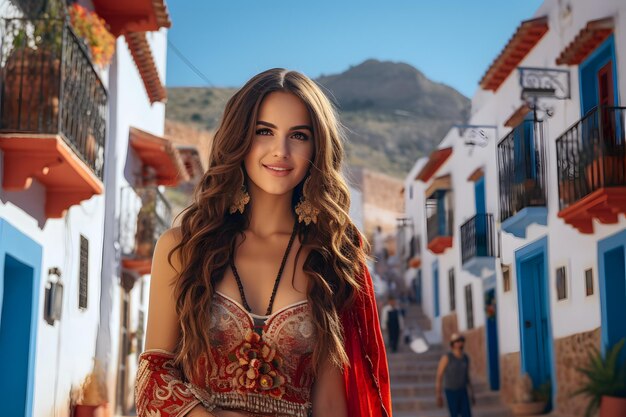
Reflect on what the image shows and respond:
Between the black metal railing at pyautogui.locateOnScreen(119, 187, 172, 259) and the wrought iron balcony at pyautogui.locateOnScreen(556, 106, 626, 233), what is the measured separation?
6.04 meters

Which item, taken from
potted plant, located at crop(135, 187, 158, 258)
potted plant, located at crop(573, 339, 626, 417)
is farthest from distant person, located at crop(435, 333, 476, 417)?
potted plant, located at crop(135, 187, 158, 258)

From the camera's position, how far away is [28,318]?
907 cm

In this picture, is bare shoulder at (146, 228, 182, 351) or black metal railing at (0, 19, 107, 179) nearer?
bare shoulder at (146, 228, 182, 351)

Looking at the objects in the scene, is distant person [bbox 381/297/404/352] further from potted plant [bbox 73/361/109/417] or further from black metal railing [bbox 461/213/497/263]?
potted plant [bbox 73/361/109/417]

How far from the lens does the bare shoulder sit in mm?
2414

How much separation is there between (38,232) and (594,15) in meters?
7.07

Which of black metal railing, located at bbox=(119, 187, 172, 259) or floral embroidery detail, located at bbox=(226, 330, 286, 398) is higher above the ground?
black metal railing, located at bbox=(119, 187, 172, 259)

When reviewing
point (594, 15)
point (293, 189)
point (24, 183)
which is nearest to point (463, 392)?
point (594, 15)

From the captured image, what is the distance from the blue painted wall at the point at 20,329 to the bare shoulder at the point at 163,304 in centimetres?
657

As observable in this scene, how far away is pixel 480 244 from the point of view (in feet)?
63.9

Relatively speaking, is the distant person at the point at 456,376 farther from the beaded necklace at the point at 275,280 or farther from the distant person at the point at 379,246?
the distant person at the point at 379,246

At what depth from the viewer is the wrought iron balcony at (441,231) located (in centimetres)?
2342

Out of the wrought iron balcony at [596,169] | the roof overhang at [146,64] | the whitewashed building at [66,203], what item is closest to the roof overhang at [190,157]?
the roof overhang at [146,64]

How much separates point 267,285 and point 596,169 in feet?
30.7
